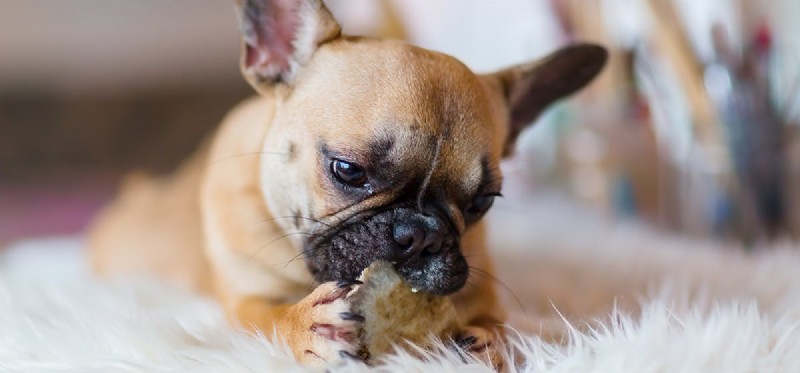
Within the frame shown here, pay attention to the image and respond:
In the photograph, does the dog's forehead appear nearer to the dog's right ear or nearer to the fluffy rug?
the dog's right ear

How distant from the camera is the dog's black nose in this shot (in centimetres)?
94

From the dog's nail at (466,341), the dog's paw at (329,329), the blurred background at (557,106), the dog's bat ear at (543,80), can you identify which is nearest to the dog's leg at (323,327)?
the dog's paw at (329,329)

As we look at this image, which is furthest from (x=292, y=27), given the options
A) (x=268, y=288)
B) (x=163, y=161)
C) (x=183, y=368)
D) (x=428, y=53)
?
(x=163, y=161)

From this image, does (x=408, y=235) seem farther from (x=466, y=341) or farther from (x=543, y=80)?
(x=543, y=80)

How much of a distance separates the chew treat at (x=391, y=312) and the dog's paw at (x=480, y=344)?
2 cm

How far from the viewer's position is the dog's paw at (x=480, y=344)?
36.7 inches

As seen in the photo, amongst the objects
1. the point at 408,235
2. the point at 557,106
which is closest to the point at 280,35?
the point at 408,235

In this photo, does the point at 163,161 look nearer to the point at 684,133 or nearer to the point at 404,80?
the point at 684,133

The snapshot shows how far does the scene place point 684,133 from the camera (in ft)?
7.40

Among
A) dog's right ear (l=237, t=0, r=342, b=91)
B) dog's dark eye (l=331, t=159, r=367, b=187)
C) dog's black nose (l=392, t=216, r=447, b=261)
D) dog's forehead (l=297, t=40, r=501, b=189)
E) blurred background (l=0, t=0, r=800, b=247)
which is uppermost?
dog's right ear (l=237, t=0, r=342, b=91)

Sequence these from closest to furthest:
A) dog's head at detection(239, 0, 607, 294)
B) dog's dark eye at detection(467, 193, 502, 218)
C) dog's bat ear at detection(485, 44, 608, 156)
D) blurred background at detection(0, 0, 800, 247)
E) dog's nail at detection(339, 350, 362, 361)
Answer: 1. dog's nail at detection(339, 350, 362, 361)
2. dog's head at detection(239, 0, 607, 294)
3. dog's dark eye at detection(467, 193, 502, 218)
4. dog's bat ear at detection(485, 44, 608, 156)
5. blurred background at detection(0, 0, 800, 247)

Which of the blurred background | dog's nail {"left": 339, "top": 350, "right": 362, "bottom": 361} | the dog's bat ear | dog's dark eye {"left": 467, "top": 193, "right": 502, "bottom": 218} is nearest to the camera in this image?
dog's nail {"left": 339, "top": 350, "right": 362, "bottom": 361}

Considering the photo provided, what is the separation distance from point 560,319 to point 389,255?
0.27 m

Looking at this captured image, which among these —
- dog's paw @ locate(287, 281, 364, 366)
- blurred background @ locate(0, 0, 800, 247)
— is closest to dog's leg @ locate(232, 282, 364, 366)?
dog's paw @ locate(287, 281, 364, 366)
